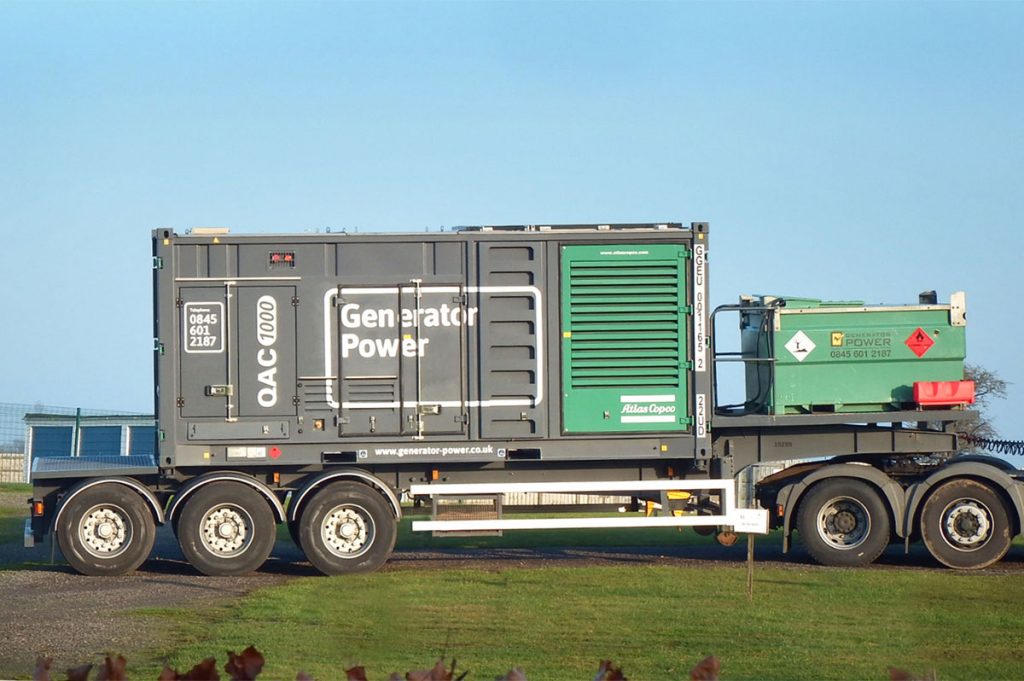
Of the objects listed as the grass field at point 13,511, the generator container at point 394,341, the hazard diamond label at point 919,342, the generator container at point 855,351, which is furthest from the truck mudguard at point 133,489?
the hazard diamond label at point 919,342

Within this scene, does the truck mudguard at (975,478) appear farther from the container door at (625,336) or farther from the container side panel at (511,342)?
the container side panel at (511,342)

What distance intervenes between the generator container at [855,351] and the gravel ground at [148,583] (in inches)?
80.7

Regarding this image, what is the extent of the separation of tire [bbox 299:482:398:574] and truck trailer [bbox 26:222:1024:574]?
0.03 m

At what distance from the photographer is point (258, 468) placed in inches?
621

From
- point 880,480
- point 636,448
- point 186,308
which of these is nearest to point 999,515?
point 880,480

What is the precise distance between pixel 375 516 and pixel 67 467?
12.2 ft

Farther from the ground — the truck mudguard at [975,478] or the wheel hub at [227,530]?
the truck mudguard at [975,478]

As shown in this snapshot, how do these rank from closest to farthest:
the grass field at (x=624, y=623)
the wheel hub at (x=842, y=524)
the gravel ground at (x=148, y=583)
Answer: the grass field at (x=624, y=623) < the gravel ground at (x=148, y=583) < the wheel hub at (x=842, y=524)

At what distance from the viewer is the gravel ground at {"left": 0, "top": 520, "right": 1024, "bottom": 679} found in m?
10.9

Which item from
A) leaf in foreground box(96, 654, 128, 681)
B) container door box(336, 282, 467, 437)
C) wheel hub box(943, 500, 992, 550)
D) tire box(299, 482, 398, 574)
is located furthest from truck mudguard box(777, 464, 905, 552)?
leaf in foreground box(96, 654, 128, 681)

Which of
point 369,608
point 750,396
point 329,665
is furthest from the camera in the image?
point 750,396

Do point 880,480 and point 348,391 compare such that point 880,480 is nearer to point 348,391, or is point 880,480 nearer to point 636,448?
point 636,448

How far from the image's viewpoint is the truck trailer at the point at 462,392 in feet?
50.9

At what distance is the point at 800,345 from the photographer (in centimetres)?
1584
